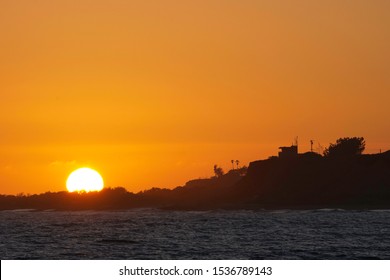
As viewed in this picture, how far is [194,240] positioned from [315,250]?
26.1 metres

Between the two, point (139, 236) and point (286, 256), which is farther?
point (139, 236)

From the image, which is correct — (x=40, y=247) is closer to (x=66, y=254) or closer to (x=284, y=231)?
(x=66, y=254)

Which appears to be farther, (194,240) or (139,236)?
(139,236)

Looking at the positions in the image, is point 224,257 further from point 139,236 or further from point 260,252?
point 139,236

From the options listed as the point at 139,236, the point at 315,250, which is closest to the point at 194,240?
the point at 139,236

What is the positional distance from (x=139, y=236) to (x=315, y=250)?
4339cm

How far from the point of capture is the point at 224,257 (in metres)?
104
